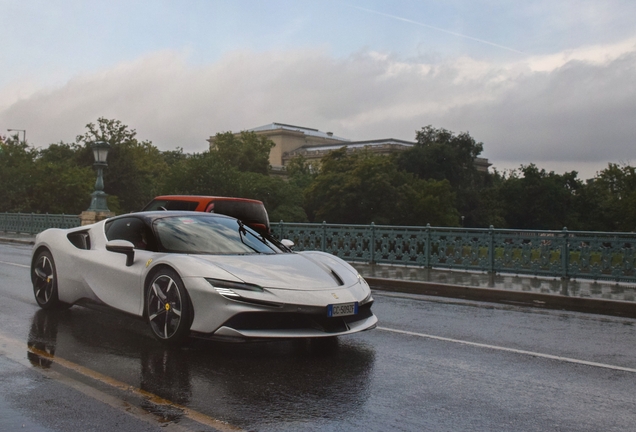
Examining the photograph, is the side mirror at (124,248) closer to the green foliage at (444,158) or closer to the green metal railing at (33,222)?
the green metal railing at (33,222)

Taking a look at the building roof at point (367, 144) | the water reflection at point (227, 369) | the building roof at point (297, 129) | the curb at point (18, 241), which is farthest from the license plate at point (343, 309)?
the building roof at point (297, 129)

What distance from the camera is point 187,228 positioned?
759cm

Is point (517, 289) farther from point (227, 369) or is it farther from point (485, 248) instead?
point (227, 369)

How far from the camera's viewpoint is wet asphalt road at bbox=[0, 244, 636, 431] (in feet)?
15.4

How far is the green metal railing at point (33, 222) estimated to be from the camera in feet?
106

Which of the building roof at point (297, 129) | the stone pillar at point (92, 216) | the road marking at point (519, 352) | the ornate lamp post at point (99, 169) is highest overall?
the building roof at point (297, 129)

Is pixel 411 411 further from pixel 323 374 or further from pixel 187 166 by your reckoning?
pixel 187 166

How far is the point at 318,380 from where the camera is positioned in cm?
575

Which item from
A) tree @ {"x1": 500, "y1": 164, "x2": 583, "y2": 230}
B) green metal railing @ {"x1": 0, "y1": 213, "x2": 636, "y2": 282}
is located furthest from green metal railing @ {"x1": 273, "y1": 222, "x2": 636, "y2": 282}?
tree @ {"x1": 500, "y1": 164, "x2": 583, "y2": 230}

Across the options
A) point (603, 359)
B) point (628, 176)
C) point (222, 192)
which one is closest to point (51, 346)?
point (603, 359)

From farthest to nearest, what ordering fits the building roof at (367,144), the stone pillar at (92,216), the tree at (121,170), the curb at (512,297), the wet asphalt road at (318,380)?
the building roof at (367,144) < the tree at (121,170) < the stone pillar at (92,216) < the curb at (512,297) < the wet asphalt road at (318,380)

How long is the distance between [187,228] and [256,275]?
4.67 ft

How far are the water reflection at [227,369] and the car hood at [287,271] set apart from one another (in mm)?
678

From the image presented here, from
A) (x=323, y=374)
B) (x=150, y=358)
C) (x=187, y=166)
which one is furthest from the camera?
(x=187, y=166)
